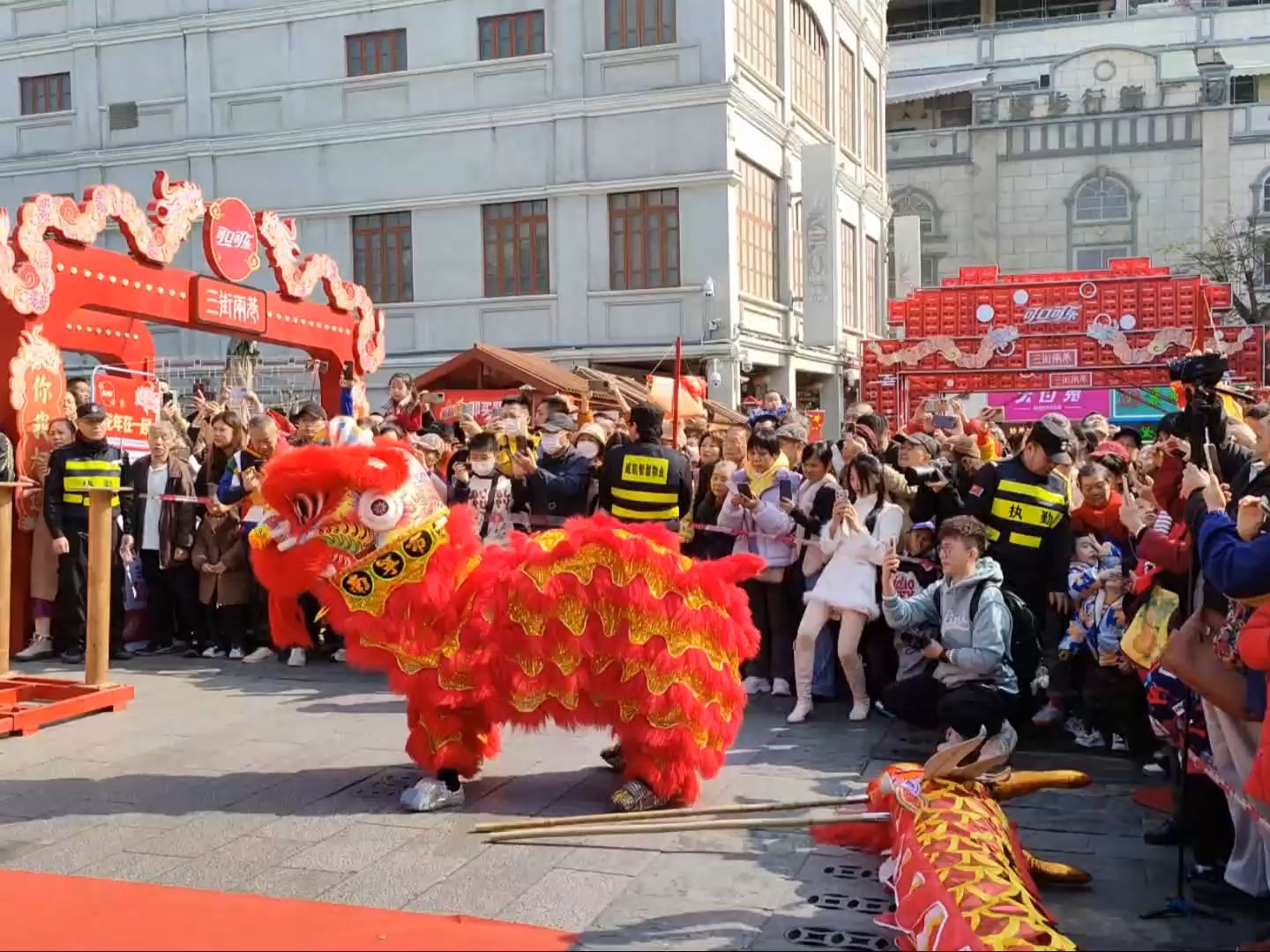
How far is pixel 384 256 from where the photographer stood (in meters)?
19.3

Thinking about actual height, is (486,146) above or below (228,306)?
above

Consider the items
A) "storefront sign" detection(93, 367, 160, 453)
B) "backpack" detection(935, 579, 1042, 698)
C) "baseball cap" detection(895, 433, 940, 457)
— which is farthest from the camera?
"storefront sign" detection(93, 367, 160, 453)

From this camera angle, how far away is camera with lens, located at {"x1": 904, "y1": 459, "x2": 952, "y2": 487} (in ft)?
22.6

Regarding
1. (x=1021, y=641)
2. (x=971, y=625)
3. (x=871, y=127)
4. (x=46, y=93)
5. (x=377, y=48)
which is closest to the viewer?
(x=971, y=625)

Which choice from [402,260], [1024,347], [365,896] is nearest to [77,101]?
[402,260]

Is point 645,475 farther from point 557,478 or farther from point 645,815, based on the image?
point 645,815

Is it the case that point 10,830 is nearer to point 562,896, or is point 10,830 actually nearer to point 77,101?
point 562,896

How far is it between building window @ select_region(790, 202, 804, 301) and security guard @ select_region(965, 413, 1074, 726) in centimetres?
1478

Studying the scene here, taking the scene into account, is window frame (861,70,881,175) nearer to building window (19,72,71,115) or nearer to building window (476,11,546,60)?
building window (476,11,546,60)

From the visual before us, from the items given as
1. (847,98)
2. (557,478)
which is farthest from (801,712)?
(847,98)

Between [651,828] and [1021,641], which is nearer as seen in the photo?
[651,828]

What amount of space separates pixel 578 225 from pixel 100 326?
8656 millimetres

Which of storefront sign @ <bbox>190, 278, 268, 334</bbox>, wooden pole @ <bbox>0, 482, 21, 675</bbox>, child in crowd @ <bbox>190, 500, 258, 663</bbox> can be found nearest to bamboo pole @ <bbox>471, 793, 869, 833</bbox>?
wooden pole @ <bbox>0, 482, 21, 675</bbox>

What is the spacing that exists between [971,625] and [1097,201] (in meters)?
33.1
